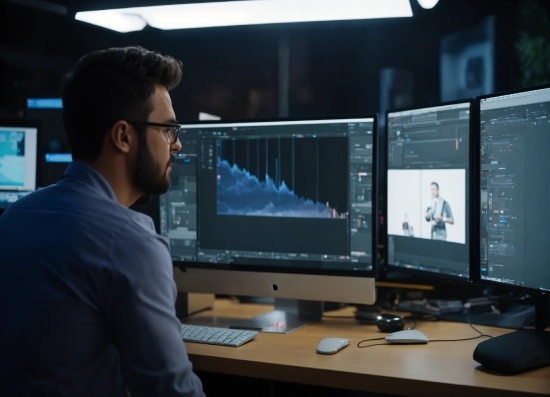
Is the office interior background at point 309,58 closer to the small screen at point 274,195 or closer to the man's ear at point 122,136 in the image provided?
the small screen at point 274,195

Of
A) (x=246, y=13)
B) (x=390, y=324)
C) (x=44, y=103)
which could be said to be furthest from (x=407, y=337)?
(x=44, y=103)

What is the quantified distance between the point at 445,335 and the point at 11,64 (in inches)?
76.5

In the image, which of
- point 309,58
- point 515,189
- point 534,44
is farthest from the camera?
point 534,44

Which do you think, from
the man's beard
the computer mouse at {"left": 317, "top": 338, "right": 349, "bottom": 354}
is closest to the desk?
the computer mouse at {"left": 317, "top": 338, "right": 349, "bottom": 354}

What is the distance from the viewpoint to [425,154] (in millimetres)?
1654

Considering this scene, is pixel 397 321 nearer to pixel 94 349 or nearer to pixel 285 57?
pixel 94 349

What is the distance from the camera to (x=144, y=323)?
3.39 feet

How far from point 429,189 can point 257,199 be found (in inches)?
18.8

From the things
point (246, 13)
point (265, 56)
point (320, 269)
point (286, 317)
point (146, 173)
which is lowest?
point (286, 317)

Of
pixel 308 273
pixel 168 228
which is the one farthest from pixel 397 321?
pixel 168 228

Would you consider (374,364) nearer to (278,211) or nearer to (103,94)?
(278,211)

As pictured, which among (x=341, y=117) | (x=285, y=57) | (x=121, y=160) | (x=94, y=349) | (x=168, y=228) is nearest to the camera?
(x=94, y=349)

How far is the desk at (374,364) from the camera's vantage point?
3.92ft

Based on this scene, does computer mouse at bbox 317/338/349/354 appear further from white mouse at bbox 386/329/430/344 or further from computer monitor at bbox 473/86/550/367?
computer monitor at bbox 473/86/550/367
